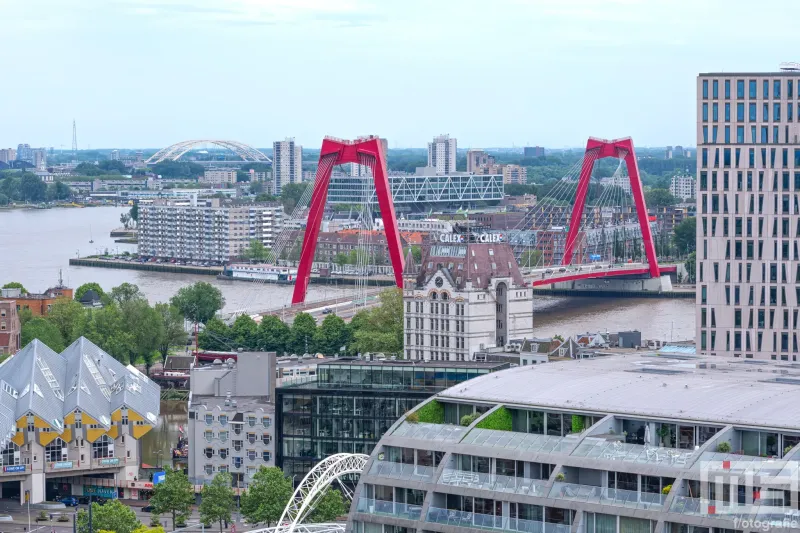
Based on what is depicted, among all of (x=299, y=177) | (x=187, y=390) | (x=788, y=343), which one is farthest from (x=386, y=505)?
(x=299, y=177)

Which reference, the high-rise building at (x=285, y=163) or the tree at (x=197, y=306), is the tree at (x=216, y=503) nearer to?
the tree at (x=197, y=306)

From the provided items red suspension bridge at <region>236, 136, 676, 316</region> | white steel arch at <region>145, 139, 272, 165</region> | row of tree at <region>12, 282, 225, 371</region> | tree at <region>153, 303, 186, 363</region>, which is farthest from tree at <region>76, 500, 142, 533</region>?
white steel arch at <region>145, 139, 272, 165</region>

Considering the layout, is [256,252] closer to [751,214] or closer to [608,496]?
[751,214]

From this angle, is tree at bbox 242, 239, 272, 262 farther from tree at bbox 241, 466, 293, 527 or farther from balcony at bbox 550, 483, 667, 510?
balcony at bbox 550, 483, 667, 510

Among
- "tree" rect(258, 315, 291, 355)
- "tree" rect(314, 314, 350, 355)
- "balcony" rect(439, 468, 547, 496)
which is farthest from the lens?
"tree" rect(258, 315, 291, 355)

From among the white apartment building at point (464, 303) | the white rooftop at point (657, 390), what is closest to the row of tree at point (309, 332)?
the white apartment building at point (464, 303)

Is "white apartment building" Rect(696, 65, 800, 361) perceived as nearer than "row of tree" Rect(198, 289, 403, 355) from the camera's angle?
Yes
